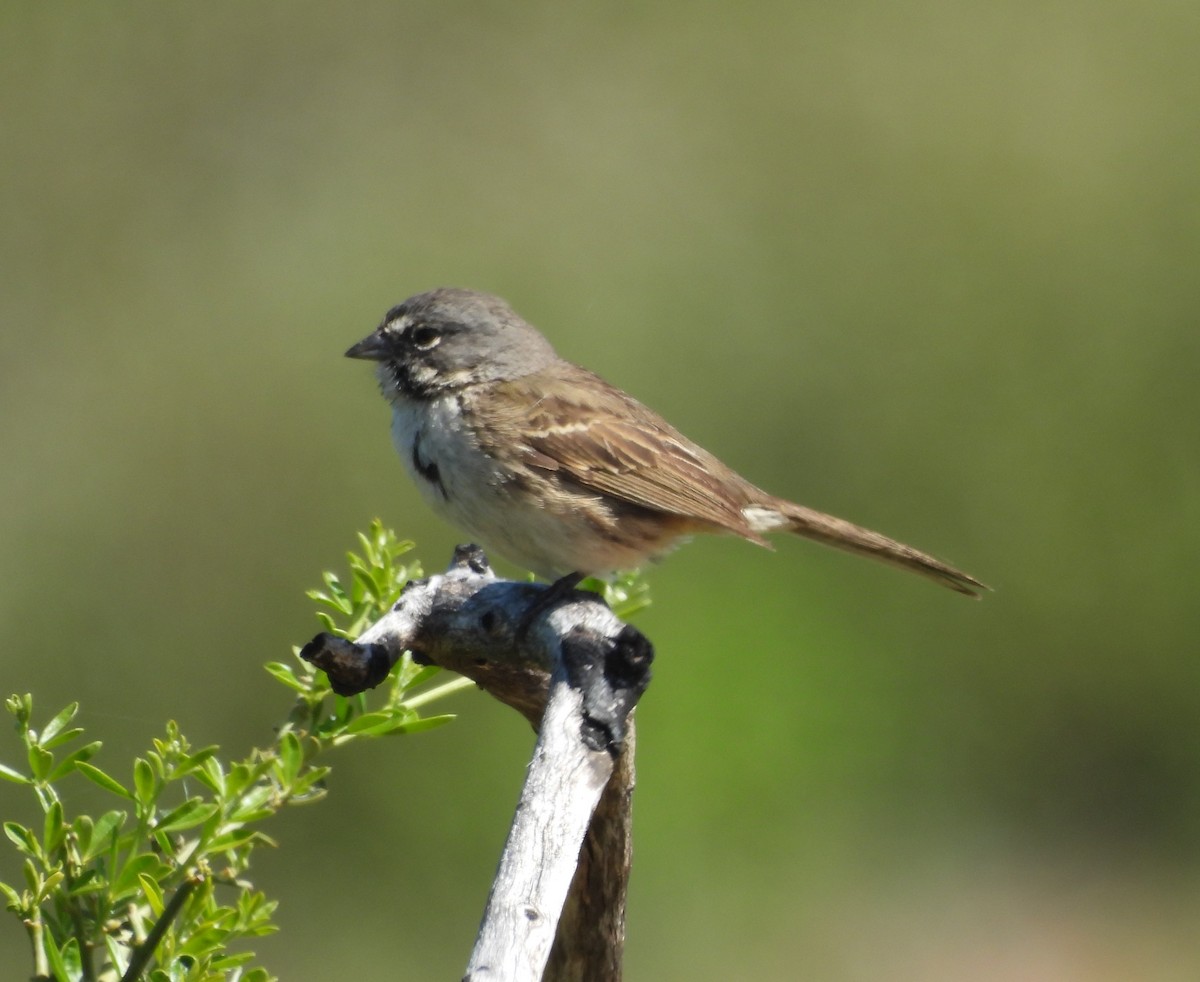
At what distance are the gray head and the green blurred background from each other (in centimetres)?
219

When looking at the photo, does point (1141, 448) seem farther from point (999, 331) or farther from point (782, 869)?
point (782, 869)

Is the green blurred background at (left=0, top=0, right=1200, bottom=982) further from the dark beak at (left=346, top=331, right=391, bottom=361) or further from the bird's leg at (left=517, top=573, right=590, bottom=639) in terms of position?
the bird's leg at (left=517, top=573, right=590, bottom=639)

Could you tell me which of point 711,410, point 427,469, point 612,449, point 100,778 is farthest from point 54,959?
point 711,410

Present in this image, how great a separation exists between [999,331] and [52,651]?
4826mm

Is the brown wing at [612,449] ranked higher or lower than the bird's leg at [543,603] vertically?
higher

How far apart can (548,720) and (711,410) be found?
16.7ft

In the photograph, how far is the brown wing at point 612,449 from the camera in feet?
13.0

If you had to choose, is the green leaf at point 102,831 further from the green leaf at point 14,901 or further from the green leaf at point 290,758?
the green leaf at point 290,758

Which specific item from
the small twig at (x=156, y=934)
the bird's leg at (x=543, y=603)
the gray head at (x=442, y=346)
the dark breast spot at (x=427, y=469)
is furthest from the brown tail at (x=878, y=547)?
the small twig at (x=156, y=934)

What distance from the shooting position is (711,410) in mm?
7242

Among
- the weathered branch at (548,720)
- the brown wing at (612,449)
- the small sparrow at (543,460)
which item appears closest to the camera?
the weathered branch at (548,720)

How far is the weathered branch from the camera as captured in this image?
187 centimetres

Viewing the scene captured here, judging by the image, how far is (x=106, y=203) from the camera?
7.64m

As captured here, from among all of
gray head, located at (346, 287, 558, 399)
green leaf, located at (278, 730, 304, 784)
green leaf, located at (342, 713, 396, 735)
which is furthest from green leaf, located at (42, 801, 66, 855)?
gray head, located at (346, 287, 558, 399)
